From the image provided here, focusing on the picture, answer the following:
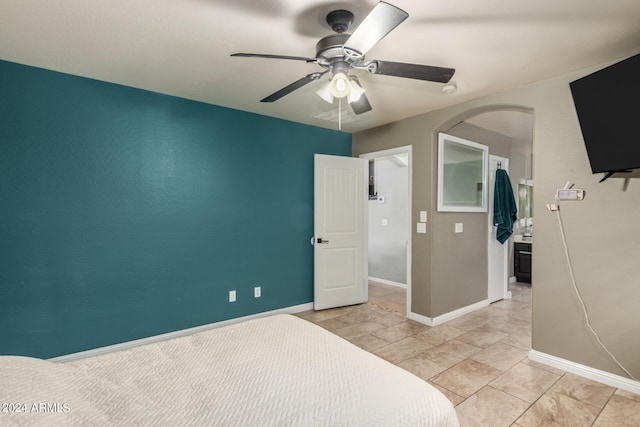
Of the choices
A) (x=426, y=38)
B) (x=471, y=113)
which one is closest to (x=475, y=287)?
(x=471, y=113)

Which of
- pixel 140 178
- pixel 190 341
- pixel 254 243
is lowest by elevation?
pixel 190 341

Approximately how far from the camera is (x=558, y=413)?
199cm

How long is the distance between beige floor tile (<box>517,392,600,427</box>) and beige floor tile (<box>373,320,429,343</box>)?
126 cm

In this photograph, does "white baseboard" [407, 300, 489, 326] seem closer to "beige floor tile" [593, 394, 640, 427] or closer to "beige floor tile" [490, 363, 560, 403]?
"beige floor tile" [490, 363, 560, 403]

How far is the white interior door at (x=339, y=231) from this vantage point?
392cm

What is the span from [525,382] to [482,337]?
2.72 ft

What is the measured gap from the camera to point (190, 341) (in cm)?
162

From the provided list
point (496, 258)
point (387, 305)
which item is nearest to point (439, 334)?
point (387, 305)

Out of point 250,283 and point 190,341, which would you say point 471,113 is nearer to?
point 250,283

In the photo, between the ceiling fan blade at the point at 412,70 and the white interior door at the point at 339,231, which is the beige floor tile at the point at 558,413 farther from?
the white interior door at the point at 339,231

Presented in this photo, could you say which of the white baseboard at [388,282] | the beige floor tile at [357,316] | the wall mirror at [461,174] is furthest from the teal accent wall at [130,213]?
the white baseboard at [388,282]

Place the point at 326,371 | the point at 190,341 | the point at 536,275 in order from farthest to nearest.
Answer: the point at 536,275, the point at 190,341, the point at 326,371

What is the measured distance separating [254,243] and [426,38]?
2.61 meters

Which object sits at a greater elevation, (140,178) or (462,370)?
(140,178)
